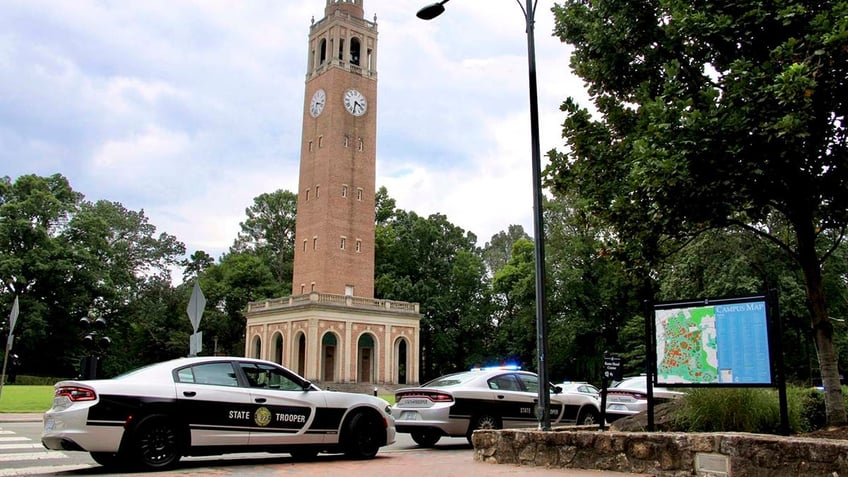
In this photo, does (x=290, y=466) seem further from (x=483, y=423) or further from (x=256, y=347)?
(x=256, y=347)

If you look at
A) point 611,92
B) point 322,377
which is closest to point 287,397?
point 611,92

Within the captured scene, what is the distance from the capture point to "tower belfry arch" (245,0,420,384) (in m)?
53.5

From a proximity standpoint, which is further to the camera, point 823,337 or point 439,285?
point 439,285

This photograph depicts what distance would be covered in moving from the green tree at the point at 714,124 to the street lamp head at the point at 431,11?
225cm

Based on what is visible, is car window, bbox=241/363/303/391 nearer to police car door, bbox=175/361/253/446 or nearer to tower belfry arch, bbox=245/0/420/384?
police car door, bbox=175/361/253/446

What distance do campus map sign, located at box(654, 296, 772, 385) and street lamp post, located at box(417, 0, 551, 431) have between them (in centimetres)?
160

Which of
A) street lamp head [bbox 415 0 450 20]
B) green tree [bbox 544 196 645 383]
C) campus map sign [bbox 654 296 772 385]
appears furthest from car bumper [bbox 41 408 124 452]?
green tree [bbox 544 196 645 383]

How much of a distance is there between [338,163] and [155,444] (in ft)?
154

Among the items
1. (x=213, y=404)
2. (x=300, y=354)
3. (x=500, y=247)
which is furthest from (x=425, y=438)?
(x=500, y=247)

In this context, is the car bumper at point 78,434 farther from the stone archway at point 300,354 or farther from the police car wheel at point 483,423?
the stone archway at point 300,354

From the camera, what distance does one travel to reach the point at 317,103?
190 ft

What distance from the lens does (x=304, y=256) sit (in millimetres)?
56281

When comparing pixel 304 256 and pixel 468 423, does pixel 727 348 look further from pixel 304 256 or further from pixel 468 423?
pixel 304 256

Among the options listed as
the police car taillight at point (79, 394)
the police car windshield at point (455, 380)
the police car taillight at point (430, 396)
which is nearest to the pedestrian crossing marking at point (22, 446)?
the police car taillight at point (79, 394)
